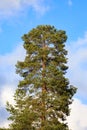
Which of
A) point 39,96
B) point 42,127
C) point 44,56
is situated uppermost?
point 44,56

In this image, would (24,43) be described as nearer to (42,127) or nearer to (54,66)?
(54,66)

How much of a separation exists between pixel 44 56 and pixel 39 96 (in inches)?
199

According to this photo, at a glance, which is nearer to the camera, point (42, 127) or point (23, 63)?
point (42, 127)

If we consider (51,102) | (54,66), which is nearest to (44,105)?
(51,102)

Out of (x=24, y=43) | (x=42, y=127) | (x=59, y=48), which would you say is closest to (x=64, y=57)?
(x=59, y=48)

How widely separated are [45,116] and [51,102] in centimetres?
180

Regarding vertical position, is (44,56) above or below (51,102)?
above

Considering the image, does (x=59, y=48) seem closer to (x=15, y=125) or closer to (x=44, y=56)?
(x=44, y=56)

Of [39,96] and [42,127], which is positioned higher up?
[39,96]

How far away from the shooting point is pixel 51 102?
61219 millimetres

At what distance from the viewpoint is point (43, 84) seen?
6197cm

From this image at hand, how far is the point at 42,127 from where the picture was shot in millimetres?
59156

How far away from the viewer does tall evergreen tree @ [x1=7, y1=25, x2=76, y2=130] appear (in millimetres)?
60781

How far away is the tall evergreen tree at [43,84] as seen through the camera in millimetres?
60781
